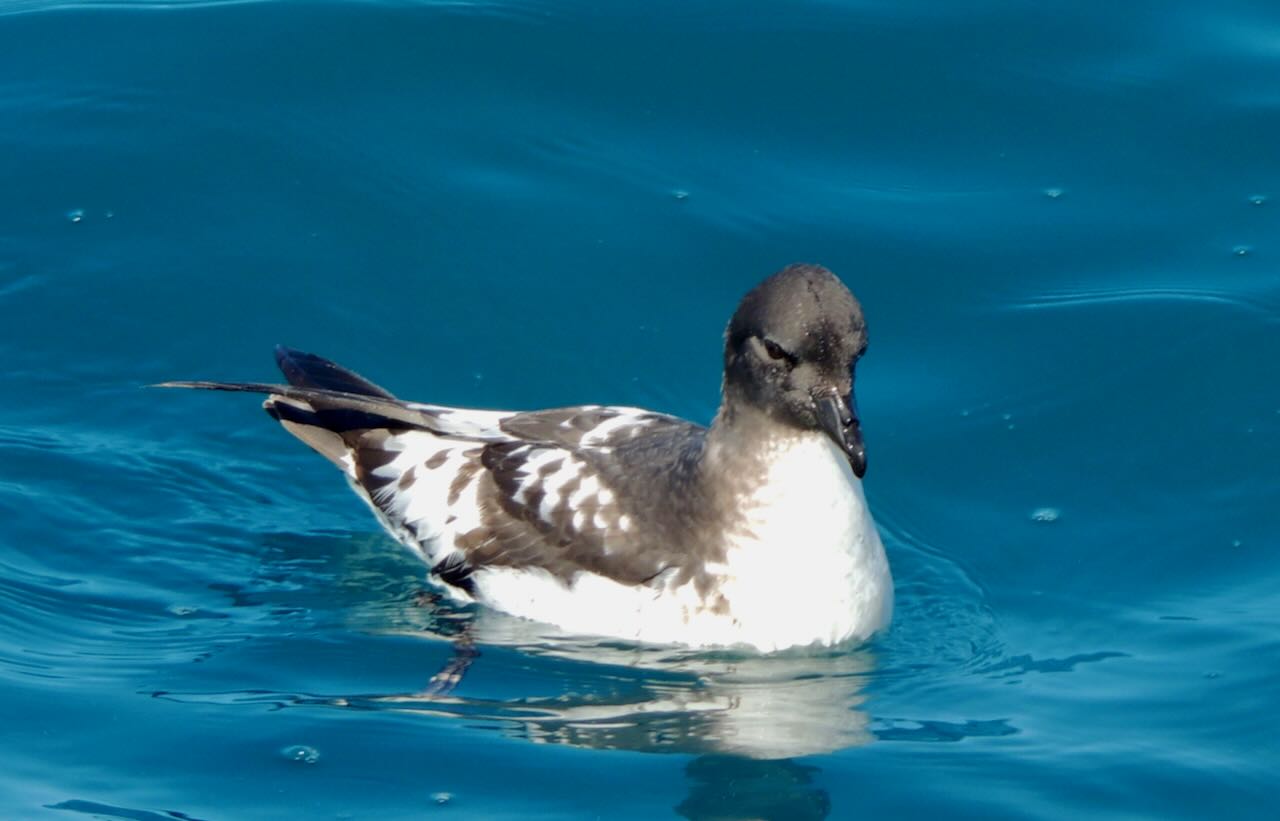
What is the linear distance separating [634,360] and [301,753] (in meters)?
4.02

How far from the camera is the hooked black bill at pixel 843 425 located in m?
7.29

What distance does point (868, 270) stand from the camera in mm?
10820

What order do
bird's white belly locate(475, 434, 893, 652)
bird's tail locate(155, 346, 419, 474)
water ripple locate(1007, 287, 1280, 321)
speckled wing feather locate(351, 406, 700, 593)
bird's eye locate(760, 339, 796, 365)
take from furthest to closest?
water ripple locate(1007, 287, 1280, 321)
bird's tail locate(155, 346, 419, 474)
speckled wing feather locate(351, 406, 700, 593)
bird's white belly locate(475, 434, 893, 652)
bird's eye locate(760, 339, 796, 365)

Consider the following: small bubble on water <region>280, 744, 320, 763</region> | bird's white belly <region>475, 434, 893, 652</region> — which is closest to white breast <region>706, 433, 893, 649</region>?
bird's white belly <region>475, 434, 893, 652</region>

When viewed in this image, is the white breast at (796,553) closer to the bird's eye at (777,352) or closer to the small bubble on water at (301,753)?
the bird's eye at (777,352)

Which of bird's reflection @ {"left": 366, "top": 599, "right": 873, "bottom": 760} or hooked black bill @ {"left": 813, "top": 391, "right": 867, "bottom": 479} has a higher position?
hooked black bill @ {"left": 813, "top": 391, "right": 867, "bottom": 479}

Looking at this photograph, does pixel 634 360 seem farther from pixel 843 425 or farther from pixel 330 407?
pixel 843 425

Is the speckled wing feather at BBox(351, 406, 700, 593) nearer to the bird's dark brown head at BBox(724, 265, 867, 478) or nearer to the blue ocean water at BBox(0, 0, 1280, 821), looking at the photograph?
the blue ocean water at BBox(0, 0, 1280, 821)

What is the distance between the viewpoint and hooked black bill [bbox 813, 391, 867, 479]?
7.29 meters

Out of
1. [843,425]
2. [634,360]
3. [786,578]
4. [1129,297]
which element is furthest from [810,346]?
[1129,297]

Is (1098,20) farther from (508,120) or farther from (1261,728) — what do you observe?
(1261,728)

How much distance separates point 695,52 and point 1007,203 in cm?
235

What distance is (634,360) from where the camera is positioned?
1045 centimetres

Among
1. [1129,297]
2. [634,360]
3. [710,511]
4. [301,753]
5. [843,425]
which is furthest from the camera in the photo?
[1129,297]
